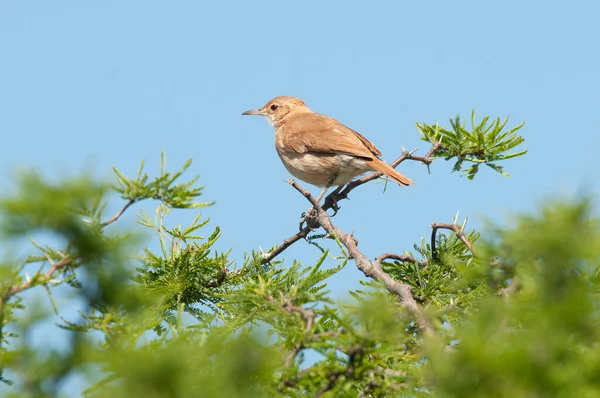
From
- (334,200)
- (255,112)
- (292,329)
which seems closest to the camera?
(292,329)

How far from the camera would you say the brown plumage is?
6785 millimetres

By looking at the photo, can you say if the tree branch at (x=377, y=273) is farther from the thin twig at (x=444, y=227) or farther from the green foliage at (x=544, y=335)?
the green foliage at (x=544, y=335)

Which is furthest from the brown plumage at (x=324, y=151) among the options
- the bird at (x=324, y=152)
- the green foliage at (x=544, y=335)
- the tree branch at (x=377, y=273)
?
the green foliage at (x=544, y=335)

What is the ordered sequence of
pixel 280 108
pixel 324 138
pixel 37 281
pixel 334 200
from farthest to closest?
1. pixel 280 108
2. pixel 324 138
3. pixel 334 200
4. pixel 37 281

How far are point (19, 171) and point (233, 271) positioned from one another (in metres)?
2.45

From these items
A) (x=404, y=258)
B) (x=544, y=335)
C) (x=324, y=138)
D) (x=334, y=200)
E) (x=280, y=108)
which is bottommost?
(x=544, y=335)

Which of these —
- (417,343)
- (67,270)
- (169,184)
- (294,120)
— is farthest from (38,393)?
(294,120)

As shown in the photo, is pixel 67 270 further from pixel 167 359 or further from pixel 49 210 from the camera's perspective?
pixel 167 359

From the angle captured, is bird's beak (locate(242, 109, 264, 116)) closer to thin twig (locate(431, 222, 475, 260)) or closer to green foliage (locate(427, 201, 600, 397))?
thin twig (locate(431, 222, 475, 260))

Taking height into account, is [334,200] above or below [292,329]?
above

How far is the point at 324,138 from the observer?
7.32 metres

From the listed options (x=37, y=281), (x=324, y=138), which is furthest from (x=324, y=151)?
(x=37, y=281)

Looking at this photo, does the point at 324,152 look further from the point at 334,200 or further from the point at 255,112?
the point at 255,112

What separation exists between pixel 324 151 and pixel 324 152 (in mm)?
12
